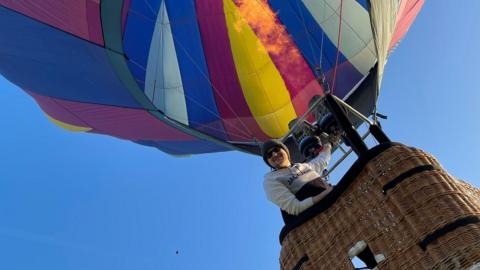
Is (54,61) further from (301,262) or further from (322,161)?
(301,262)

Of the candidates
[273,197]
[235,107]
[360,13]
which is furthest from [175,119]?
[273,197]

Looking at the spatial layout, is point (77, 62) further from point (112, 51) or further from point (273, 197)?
point (273, 197)

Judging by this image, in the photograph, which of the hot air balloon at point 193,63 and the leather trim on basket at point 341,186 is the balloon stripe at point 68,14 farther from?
the leather trim on basket at point 341,186

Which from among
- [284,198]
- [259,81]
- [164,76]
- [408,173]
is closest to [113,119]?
[164,76]

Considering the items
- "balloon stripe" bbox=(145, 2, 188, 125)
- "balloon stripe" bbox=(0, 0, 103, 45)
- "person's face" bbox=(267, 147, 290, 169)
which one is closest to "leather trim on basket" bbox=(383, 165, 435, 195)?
"person's face" bbox=(267, 147, 290, 169)

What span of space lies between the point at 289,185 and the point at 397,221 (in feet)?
2.55

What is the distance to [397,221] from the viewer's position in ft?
4.13

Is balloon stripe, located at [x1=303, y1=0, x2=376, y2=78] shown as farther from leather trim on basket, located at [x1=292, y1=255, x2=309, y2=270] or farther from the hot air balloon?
leather trim on basket, located at [x1=292, y1=255, x2=309, y2=270]

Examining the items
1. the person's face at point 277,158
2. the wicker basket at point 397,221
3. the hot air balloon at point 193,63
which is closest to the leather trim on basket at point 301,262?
the wicker basket at point 397,221

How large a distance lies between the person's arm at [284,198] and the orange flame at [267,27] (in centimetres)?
318

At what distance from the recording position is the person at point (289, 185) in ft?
5.60

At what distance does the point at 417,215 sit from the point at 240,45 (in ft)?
12.8

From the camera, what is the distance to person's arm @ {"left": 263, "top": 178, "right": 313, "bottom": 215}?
5.48 ft

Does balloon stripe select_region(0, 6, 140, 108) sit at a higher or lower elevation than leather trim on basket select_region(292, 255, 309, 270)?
higher
